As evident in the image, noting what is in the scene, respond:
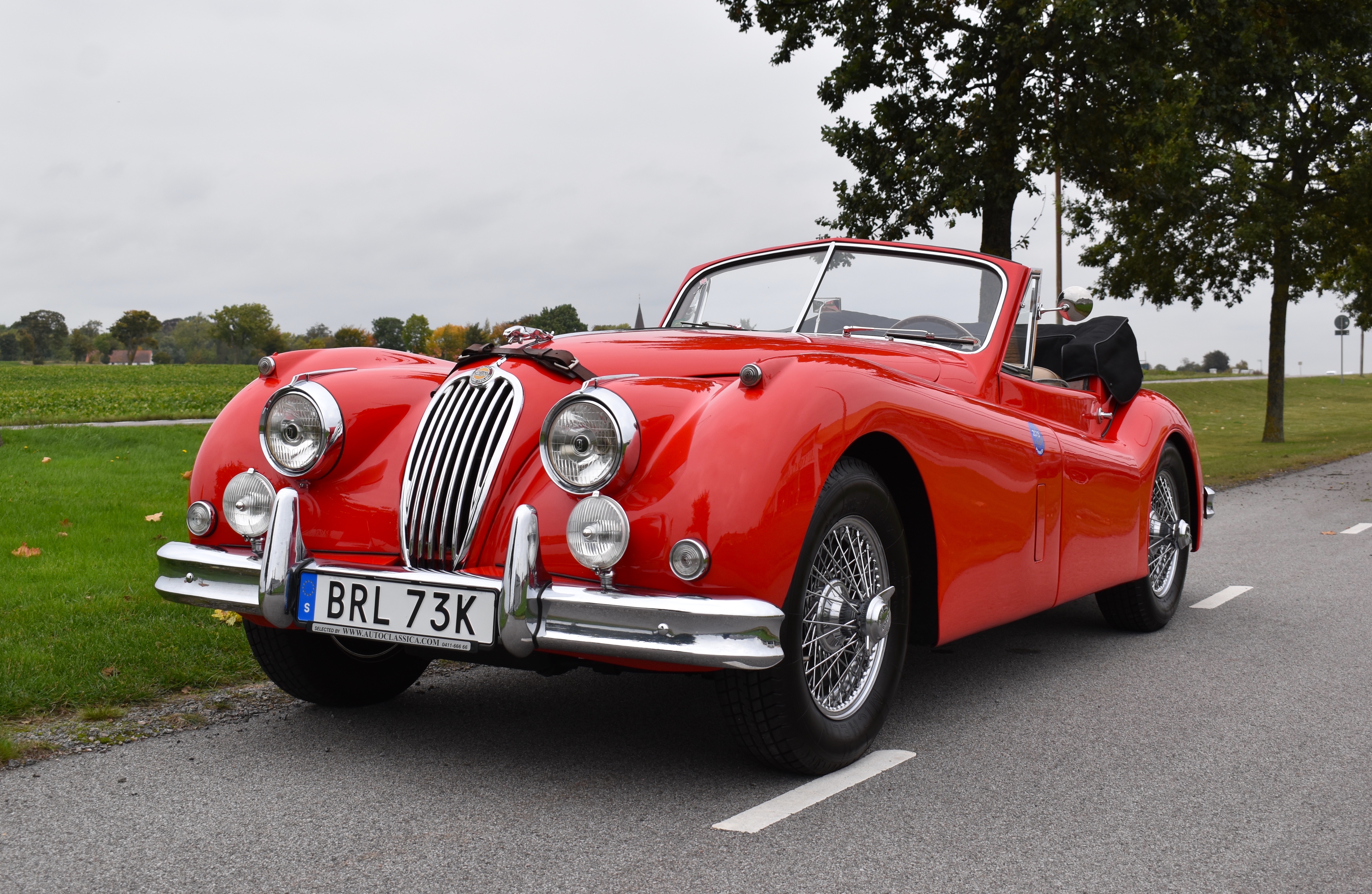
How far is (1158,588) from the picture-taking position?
5.54 metres

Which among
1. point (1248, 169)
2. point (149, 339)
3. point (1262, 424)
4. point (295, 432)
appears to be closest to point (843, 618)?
point (295, 432)

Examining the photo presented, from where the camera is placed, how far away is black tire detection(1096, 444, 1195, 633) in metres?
5.32

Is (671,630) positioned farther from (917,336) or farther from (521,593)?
(917,336)

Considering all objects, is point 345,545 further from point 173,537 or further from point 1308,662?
point 173,537

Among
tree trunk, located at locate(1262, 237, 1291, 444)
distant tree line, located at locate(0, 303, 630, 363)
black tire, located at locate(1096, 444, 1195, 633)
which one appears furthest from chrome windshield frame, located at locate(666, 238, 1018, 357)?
distant tree line, located at locate(0, 303, 630, 363)

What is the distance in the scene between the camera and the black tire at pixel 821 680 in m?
2.97

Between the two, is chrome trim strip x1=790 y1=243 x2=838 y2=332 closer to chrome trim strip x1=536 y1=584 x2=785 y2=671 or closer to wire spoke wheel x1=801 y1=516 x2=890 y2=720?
wire spoke wheel x1=801 y1=516 x2=890 y2=720

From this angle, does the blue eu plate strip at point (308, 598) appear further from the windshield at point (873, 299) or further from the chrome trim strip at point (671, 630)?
the windshield at point (873, 299)

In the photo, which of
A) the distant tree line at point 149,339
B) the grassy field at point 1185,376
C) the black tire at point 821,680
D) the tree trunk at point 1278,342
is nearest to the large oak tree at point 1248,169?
the tree trunk at point 1278,342

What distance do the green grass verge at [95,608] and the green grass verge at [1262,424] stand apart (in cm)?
1075

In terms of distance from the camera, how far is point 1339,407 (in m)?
36.8

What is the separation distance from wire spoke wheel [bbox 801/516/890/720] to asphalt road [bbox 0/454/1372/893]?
0.83 ft

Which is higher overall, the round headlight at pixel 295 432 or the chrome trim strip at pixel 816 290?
the chrome trim strip at pixel 816 290

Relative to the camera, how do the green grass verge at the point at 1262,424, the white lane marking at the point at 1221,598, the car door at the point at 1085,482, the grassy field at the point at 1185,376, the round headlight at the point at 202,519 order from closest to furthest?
the round headlight at the point at 202,519
the car door at the point at 1085,482
the white lane marking at the point at 1221,598
the green grass verge at the point at 1262,424
the grassy field at the point at 1185,376
